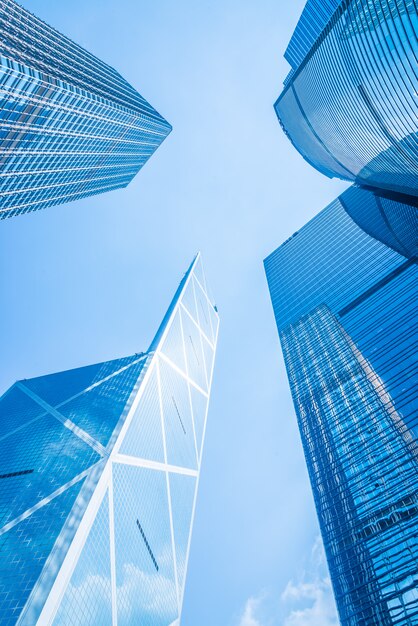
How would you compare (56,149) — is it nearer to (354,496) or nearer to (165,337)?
(165,337)

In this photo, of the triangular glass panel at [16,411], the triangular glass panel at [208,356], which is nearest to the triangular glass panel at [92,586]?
the triangular glass panel at [16,411]

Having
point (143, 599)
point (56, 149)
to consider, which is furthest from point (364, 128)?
point (143, 599)

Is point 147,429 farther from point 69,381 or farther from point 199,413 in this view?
point 199,413

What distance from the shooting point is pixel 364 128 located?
50312 millimetres

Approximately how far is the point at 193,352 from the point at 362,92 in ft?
247

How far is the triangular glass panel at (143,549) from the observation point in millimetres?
43656

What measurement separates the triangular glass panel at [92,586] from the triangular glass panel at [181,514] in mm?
25140

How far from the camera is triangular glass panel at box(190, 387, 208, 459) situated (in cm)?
9544

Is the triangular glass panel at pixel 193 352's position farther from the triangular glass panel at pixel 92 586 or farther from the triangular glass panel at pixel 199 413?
the triangular glass panel at pixel 92 586

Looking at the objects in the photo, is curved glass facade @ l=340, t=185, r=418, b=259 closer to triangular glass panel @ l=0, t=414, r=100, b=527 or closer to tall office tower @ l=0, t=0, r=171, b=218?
tall office tower @ l=0, t=0, r=171, b=218

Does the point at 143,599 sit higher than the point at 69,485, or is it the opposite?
the point at 69,485

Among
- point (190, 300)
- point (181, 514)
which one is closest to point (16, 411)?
point (181, 514)

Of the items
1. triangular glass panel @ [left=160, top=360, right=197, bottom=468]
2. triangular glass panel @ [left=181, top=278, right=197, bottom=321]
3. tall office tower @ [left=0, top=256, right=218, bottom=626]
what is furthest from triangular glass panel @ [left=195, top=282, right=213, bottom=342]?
triangular glass panel @ [left=160, top=360, right=197, bottom=468]

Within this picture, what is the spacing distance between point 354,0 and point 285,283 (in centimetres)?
5824
